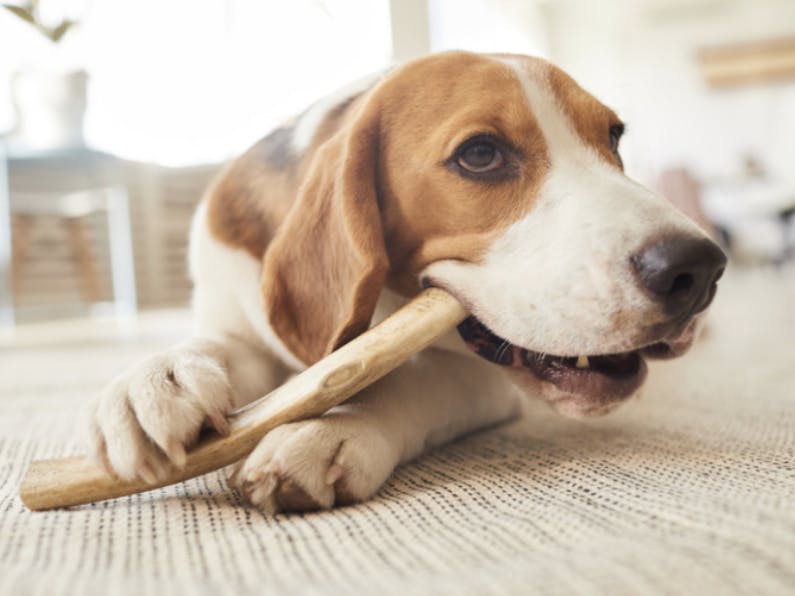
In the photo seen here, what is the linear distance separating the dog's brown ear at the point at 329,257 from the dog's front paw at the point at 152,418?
217 mm

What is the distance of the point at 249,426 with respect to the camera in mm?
866

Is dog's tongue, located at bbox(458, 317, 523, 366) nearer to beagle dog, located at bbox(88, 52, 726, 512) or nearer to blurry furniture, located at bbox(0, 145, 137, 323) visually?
beagle dog, located at bbox(88, 52, 726, 512)

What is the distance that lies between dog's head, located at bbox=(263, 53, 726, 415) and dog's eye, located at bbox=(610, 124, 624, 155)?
58 millimetres

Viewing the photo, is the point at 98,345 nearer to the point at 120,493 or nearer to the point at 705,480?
the point at 120,493

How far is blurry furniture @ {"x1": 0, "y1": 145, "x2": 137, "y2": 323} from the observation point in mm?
5637

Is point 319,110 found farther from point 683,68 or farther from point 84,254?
point 683,68

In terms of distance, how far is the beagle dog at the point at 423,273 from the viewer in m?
0.87

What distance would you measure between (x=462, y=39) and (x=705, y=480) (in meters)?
7.38

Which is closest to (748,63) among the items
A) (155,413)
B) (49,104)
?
(49,104)

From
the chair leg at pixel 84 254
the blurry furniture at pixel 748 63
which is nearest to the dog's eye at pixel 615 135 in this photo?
the chair leg at pixel 84 254

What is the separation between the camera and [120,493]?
862mm

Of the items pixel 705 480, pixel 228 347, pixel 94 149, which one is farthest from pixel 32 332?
pixel 705 480

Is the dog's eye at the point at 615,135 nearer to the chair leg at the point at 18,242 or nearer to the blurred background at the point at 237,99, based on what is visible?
the blurred background at the point at 237,99

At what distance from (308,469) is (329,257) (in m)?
0.35
